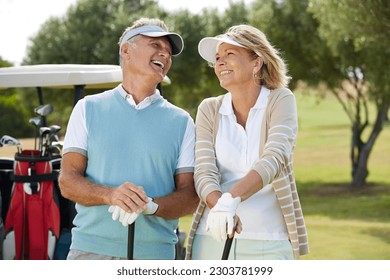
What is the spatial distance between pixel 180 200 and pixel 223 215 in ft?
0.96

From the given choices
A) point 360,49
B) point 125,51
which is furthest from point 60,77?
point 360,49

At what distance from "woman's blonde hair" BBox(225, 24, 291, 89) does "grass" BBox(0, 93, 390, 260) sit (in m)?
5.31

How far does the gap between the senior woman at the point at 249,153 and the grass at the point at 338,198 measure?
5.32 meters

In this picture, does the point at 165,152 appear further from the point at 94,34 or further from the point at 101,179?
the point at 94,34

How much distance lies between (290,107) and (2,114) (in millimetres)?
20533

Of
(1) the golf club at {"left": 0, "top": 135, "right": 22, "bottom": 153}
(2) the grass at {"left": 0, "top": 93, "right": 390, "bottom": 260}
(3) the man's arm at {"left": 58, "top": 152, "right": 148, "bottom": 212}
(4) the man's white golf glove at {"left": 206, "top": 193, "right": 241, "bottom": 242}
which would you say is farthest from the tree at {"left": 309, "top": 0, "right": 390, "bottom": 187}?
(4) the man's white golf glove at {"left": 206, "top": 193, "right": 241, "bottom": 242}

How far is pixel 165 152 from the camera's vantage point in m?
2.35

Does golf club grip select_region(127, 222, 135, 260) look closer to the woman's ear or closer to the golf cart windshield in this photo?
the woman's ear

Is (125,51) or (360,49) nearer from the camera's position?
(125,51)

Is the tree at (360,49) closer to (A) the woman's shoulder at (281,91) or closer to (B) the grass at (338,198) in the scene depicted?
(B) the grass at (338,198)

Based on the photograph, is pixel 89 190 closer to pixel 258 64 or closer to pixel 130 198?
pixel 130 198

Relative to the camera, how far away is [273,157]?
2193 millimetres
